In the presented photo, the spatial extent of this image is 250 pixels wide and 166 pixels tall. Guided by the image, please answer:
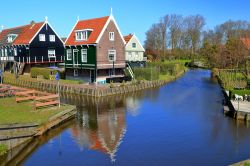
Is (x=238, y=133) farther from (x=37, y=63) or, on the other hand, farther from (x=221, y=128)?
(x=37, y=63)

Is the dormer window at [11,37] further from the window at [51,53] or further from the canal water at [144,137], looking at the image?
the canal water at [144,137]

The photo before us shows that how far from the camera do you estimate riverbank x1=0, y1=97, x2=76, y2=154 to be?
743 inches

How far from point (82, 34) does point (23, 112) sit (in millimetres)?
24758

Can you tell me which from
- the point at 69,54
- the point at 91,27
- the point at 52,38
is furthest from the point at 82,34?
the point at 52,38

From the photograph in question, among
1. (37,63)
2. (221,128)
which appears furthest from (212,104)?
(37,63)

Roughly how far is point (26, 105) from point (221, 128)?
695 inches

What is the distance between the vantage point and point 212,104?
113ft

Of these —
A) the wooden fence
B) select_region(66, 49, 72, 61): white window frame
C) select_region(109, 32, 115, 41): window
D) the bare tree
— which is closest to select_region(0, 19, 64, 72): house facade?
the wooden fence

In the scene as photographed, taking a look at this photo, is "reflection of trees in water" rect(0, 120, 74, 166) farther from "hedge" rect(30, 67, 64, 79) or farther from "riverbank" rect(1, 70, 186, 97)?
"hedge" rect(30, 67, 64, 79)

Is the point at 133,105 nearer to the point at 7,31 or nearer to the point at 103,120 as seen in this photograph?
the point at 103,120

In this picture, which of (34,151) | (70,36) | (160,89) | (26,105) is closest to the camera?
(34,151)

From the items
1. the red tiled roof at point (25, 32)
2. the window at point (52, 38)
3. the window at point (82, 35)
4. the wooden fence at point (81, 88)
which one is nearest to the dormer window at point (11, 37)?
the red tiled roof at point (25, 32)

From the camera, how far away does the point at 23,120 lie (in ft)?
72.8

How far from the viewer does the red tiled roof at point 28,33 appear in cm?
5756
